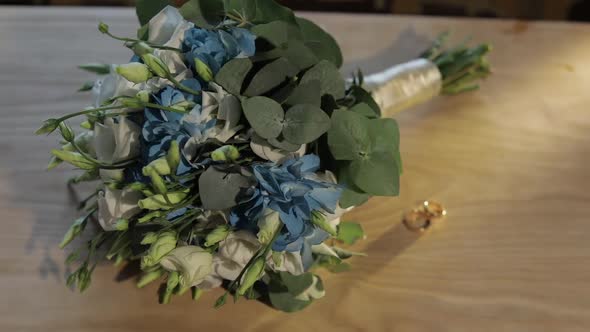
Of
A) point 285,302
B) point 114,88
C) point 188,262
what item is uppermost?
point 114,88

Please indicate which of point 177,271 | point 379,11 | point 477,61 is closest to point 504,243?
point 477,61

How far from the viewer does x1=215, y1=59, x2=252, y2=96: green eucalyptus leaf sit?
0.51 metres

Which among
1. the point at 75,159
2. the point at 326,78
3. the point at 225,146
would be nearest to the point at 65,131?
the point at 75,159

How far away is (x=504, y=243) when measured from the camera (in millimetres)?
717

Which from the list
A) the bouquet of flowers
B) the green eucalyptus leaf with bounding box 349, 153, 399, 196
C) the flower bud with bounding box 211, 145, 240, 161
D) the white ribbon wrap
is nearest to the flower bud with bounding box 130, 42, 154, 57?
the bouquet of flowers

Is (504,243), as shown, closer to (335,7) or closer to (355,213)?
(355,213)

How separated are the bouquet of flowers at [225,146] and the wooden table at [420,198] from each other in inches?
3.7

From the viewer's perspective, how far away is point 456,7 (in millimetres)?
1413

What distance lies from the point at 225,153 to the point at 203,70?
0.08 meters

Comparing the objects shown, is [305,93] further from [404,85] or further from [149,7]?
[404,85]

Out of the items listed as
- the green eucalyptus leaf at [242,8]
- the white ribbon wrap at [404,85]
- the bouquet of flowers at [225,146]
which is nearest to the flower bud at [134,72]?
the bouquet of flowers at [225,146]

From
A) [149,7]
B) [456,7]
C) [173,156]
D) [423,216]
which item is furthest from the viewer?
[456,7]

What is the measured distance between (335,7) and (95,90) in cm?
84

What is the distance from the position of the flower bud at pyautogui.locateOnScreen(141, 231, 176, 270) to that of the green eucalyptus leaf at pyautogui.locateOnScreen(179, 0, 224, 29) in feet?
0.63
